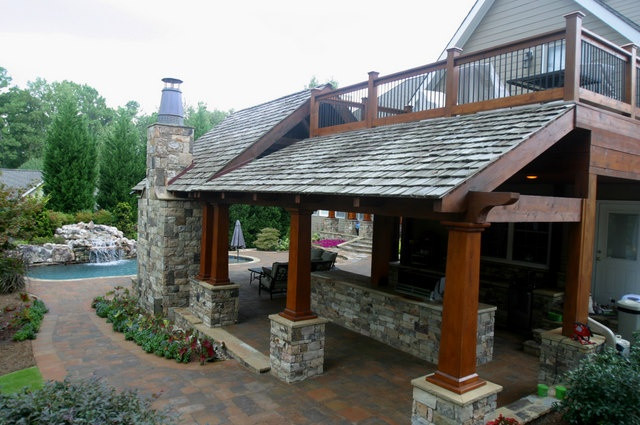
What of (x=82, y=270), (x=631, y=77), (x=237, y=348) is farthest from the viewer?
(x=82, y=270)

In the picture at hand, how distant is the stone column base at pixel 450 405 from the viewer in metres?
4.11

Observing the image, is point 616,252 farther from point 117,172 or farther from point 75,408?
point 117,172

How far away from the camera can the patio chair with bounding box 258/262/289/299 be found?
35.5ft

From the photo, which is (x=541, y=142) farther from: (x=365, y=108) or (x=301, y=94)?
(x=301, y=94)

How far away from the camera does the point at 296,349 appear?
635 centimetres

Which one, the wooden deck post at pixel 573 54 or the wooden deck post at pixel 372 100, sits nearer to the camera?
the wooden deck post at pixel 573 54

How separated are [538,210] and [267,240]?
703 inches

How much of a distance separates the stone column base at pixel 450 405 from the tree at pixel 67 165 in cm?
2178

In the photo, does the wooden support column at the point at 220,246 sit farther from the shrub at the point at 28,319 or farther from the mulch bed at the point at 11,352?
the shrub at the point at 28,319

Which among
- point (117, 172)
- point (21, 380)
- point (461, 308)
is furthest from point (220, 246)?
point (117, 172)

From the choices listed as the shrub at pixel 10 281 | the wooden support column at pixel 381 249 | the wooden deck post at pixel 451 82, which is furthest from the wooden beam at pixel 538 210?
the shrub at pixel 10 281

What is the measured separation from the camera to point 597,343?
211 inches

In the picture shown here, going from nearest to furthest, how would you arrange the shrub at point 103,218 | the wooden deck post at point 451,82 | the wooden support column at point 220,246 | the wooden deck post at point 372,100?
the wooden deck post at point 451,82, the wooden deck post at point 372,100, the wooden support column at point 220,246, the shrub at point 103,218

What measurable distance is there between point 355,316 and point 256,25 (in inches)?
1342
